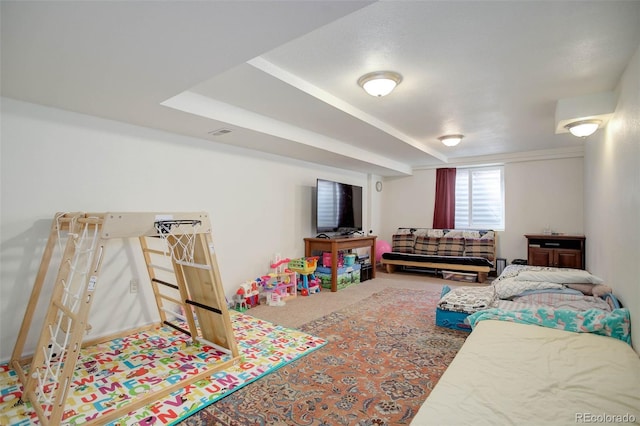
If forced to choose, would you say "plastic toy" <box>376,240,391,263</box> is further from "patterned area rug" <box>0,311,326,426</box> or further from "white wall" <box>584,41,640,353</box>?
"patterned area rug" <box>0,311,326,426</box>

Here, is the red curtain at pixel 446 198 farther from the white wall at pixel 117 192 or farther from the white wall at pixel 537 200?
the white wall at pixel 117 192

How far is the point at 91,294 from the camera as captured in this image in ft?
5.71

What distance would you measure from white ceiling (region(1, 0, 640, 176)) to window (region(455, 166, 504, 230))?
8.34 feet

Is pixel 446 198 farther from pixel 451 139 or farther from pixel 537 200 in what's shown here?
pixel 451 139

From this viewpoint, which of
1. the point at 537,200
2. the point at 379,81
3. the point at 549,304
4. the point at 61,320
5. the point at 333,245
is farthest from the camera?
the point at 537,200

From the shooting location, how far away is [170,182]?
3.35 meters

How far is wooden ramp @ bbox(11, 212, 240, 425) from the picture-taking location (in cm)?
173

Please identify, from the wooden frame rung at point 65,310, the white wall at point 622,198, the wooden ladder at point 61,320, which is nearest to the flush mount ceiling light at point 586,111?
the white wall at point 622,198

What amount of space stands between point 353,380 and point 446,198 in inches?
203

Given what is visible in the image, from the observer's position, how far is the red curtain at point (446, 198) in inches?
255

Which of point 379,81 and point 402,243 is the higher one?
point 379,81

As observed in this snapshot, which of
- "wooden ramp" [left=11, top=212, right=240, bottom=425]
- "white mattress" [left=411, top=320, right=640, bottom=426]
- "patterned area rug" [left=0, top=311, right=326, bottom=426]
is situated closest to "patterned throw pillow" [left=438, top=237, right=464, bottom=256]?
"white mattress" [left=411, top=320, right=640, bottom=426]

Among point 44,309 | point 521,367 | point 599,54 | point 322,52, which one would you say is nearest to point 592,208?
point 599,54

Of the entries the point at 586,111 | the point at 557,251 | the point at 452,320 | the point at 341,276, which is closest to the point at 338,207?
the point at 341,276
